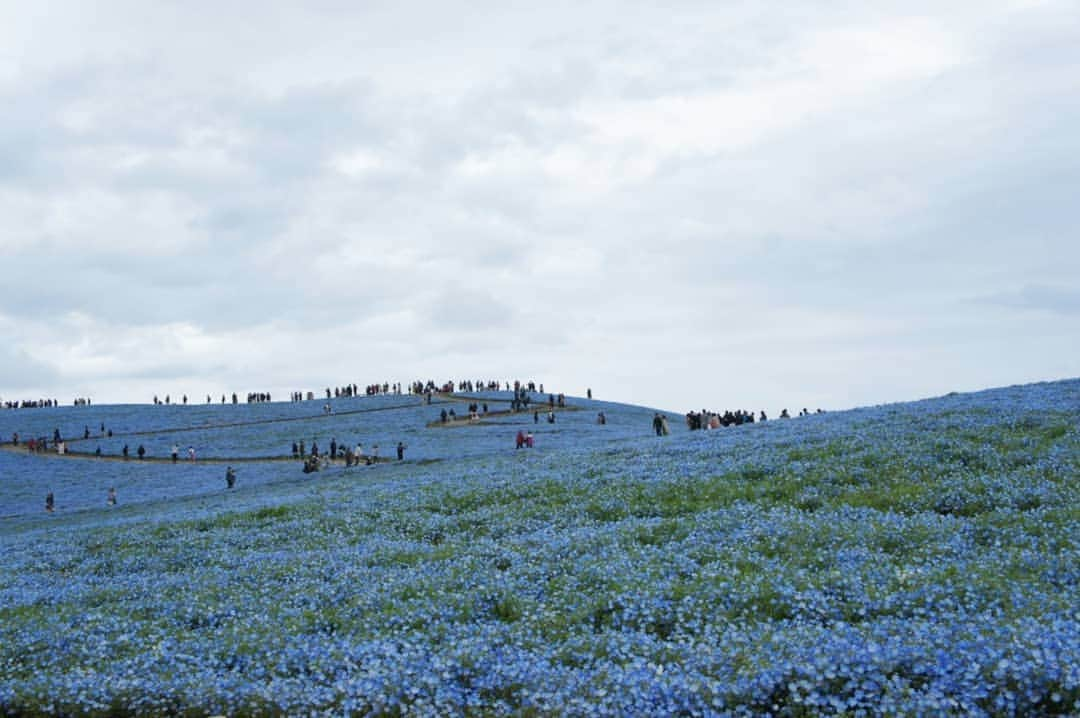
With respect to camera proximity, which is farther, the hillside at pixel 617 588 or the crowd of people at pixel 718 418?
the crowd of people at pixel 718 418

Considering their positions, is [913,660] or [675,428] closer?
[913,660]

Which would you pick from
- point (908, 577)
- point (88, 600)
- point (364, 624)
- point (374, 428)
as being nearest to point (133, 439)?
point (374, 428)

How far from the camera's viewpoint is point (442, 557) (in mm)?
20297

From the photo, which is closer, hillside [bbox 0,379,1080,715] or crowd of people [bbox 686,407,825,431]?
hillside [bbox 0,379,1080,715]

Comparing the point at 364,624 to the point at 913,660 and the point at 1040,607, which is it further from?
the point at 1040,607

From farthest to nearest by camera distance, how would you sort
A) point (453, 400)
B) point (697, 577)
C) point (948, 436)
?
point (453, 400)
point (948, 436)
point (697, 577)

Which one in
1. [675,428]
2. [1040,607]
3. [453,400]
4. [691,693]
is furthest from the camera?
[453,400]

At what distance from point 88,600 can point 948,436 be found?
23.5 metres

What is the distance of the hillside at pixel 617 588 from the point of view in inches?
414

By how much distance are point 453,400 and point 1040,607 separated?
7911cm

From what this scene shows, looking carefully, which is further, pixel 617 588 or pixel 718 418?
pixel 718 418

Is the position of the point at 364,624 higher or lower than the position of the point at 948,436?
lower

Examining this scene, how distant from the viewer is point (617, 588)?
15.7m

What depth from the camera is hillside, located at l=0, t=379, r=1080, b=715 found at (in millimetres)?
10516
